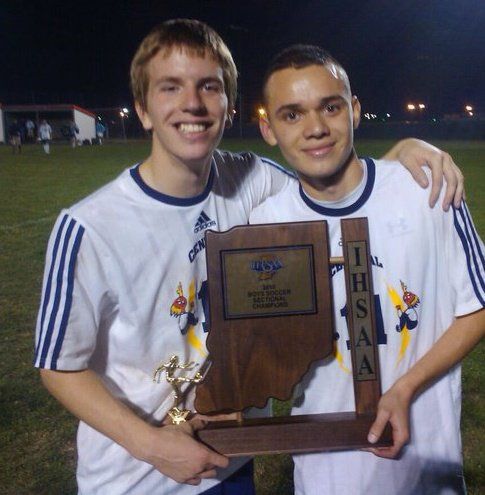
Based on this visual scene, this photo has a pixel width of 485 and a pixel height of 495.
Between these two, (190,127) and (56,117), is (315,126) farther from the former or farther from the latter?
(56,117)

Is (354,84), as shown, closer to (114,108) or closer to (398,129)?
(398,129)

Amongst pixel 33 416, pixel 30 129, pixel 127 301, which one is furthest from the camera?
pixel 30 129

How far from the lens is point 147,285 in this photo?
1813 millimetres

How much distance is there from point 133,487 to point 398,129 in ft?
120

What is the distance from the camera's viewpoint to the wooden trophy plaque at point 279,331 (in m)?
1.68

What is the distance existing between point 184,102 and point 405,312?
84cm

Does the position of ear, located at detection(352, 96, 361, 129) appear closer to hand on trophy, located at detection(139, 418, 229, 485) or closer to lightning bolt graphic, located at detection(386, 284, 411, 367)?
lightning bolt graphic, located at detection(386, 284, 411, 367)

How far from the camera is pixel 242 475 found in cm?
216

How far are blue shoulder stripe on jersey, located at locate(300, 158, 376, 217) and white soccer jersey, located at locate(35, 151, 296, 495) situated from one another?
27 centimetres

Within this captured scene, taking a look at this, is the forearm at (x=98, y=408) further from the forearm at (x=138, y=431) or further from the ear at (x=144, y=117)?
the ear at (x=144, y=117)

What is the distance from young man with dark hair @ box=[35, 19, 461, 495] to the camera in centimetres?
170

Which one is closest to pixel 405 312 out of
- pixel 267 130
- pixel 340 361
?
pixel 340 361

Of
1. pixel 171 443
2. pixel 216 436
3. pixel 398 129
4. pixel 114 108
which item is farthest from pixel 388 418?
pixel 114 108

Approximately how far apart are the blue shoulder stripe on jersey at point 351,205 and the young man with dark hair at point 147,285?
159 millimetres
